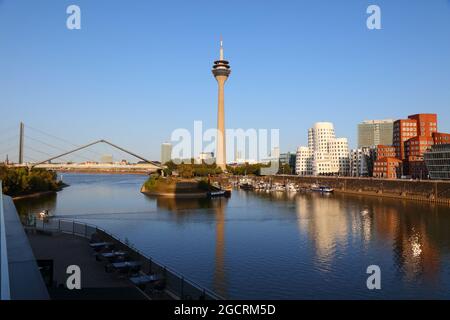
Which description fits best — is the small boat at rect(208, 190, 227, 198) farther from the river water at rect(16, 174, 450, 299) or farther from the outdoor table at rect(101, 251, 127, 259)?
the outdoor table at rect(101, 251, 127, 259)

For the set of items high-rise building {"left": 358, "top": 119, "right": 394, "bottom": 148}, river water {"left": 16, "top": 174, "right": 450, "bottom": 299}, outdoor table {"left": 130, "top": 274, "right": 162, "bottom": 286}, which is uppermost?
high-rise building {"left": 358, "top": 119, "right": 394, "bottom": 148}

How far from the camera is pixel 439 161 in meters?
43.8

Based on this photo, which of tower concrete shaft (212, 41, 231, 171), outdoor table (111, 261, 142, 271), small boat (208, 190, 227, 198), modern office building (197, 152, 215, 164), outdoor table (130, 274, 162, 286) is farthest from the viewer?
modern office building (197, 152, 215, 164)

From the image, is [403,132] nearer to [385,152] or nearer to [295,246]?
[385,152]

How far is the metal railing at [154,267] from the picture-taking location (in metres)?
8.57

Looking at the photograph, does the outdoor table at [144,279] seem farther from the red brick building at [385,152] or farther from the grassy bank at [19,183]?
the red brick building at [385,152]

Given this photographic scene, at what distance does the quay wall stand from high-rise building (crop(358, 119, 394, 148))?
5939 cm

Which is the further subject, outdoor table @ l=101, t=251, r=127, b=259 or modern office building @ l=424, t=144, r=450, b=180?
modern office building @ l=424, t=144, r=450, b=180

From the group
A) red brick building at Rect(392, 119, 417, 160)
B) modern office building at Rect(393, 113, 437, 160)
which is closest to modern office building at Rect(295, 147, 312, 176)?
red brick building at Rect(392, 119, 417, 160)

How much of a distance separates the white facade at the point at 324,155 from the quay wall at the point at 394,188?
1974 cm

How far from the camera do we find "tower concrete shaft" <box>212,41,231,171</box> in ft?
311

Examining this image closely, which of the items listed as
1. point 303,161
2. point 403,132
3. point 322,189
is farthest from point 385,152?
point 303,161

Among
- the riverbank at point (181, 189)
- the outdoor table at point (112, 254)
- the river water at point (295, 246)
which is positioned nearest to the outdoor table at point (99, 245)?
the outdoor table at point (112, 254)
